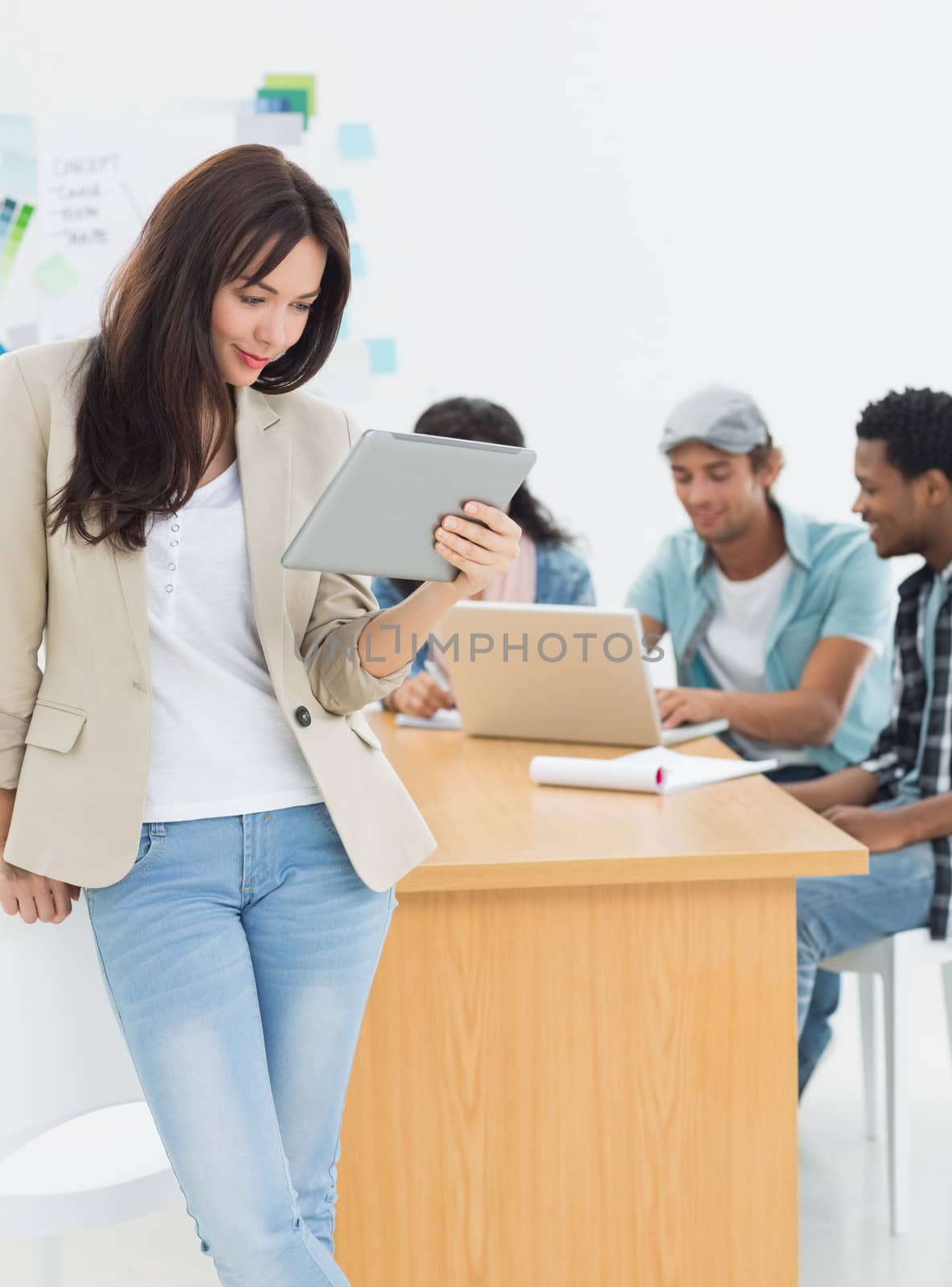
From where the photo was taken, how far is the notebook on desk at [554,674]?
202 cm

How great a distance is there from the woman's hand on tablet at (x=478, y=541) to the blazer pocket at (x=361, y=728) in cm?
18

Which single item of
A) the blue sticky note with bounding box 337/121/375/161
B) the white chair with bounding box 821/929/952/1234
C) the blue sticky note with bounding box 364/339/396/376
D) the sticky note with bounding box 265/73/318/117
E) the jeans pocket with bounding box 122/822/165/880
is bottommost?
the white chair with bounding box 821/929/952/1234

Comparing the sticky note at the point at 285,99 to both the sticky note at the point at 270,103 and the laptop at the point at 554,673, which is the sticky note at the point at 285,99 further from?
the laptop at the point at 554,673

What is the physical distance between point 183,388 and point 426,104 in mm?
2417

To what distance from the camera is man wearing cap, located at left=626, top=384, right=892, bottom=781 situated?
7.91 feet

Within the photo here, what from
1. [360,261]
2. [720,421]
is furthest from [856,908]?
[360,261]

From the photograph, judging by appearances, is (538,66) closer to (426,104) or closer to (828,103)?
(426,104)

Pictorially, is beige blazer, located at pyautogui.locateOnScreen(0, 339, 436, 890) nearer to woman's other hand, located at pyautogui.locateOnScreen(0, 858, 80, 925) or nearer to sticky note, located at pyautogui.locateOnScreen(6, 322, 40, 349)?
woman's other hand, located at pyautogui.locateOnScreen(0, 858, 80, 925)

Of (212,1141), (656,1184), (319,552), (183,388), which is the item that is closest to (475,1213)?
(656,1184)

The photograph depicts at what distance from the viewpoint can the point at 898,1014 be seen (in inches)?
75.2

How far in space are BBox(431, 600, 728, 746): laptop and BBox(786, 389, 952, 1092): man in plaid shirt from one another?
1.18ft

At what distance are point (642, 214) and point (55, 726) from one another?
2707 millimetres

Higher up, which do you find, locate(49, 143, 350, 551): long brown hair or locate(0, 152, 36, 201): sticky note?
locate(0, 152, 36, 201): sticky note

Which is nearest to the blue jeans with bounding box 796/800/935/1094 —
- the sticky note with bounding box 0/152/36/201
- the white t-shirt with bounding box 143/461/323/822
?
the white t-shirt with bounding box 143/461/323/822
